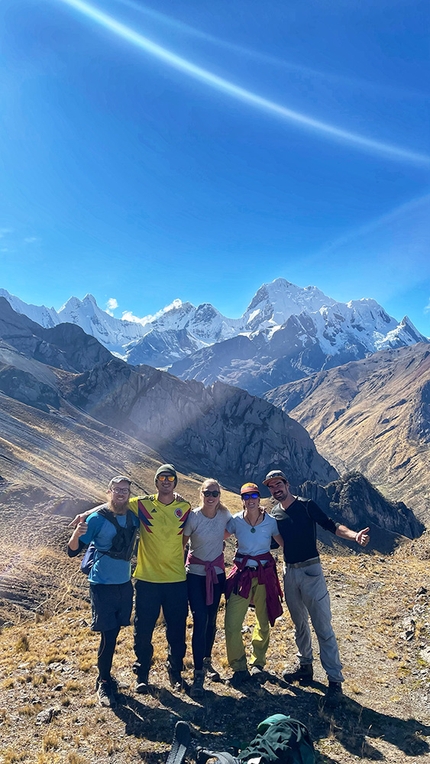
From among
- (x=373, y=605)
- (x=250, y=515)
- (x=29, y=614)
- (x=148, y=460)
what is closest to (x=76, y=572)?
(x=29, y=614)

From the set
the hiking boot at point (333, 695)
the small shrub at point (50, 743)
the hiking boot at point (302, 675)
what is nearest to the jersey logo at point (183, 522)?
the small shrub at point (50, 743)

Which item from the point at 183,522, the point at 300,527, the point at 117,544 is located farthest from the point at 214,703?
the point at 300,527

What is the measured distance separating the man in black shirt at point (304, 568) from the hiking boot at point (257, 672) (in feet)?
1.47

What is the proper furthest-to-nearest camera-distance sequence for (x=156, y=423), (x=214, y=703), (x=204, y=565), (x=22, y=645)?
(x=156, y=423)
(x=22, y=645)
(x=204, y=565)
(x=214, y=703)

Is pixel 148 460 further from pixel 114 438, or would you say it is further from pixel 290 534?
pixel 290 534

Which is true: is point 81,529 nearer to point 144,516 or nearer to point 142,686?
point 144,516

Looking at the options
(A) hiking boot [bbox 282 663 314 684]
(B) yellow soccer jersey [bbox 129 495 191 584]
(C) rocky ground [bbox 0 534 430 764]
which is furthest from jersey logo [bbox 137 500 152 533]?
(A) hiking boot [bbox 282 663 314 684]

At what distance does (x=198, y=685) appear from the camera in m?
7.16

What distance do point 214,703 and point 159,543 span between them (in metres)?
2.73

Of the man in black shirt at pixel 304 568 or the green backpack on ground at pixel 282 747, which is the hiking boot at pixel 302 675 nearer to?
the man in black shirt at pixel 304 568

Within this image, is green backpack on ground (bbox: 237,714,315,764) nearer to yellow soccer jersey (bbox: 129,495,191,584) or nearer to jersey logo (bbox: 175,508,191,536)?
yellow soccer jersey (bbox: 129,495,191,584)

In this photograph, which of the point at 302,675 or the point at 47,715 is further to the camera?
the point at 302,675

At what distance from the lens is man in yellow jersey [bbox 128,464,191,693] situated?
730 cm

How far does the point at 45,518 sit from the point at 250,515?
79.0 feet
